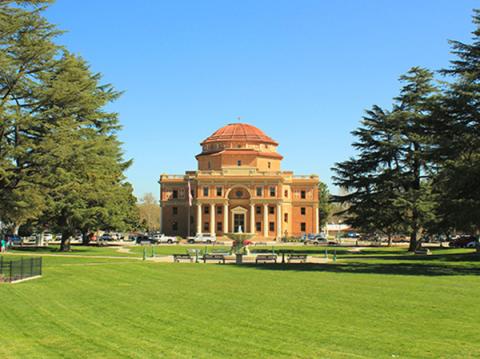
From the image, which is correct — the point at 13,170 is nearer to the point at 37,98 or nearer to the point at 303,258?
the point at 37,98

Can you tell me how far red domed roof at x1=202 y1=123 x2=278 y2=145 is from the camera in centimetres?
9838

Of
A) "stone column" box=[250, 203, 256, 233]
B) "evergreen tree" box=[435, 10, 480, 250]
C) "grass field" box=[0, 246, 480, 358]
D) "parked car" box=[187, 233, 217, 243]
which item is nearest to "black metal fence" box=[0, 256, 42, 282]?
"grass field" box=[0, 246, 480, 358]

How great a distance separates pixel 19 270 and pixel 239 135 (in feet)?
241

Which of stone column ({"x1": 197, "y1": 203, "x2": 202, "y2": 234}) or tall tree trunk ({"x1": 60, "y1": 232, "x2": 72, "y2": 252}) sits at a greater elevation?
stone column ({"x1": 197, "y1": 203, "x2": 202, "y2": 234})

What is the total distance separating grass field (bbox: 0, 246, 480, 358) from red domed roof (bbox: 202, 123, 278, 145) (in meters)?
72.3

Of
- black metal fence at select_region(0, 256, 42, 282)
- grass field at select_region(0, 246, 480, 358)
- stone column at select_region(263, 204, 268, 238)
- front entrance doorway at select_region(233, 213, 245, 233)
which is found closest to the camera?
grass field at select_region(0, 246, 480, 358)

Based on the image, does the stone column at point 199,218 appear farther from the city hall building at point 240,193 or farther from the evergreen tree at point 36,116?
the evergreen tree at point 36,116

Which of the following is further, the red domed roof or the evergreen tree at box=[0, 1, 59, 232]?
the red domed roof

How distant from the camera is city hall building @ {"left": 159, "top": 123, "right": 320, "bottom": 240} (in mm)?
92625

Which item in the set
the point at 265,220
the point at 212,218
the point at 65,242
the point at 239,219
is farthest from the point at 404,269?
the point at 239,219

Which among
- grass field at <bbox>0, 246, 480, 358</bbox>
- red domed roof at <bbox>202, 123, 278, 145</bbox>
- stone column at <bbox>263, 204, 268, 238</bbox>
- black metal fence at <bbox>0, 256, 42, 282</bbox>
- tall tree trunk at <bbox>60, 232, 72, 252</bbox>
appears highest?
red domed roof at <bbox>202, 123, 278, 145</bbox>

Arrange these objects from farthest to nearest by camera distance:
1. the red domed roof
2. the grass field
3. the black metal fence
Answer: the red domed roof → the black metal fence → the grass field

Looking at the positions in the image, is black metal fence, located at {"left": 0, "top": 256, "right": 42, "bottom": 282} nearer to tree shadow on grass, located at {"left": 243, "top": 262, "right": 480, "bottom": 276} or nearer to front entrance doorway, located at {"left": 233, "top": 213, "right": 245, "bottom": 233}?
tree shadow on grass, located at {"left": 243, "top": 262, "right": 480, "bottom": 276}

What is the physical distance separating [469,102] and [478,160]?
3356 millimetres
